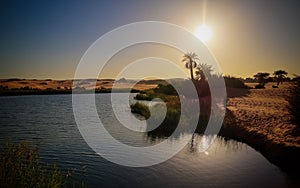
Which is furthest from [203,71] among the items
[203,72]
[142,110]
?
[142,110]

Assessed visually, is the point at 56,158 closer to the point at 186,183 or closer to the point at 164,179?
the point at 164,179

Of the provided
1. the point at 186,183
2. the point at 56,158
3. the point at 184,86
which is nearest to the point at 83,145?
the point at 56,158

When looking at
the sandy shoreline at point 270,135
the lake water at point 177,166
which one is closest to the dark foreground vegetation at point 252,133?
the sandy shoreline at point 270,135

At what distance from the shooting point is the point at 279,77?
210 ft

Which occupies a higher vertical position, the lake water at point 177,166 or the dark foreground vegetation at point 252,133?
the dark foreground vegetation at point 252,133

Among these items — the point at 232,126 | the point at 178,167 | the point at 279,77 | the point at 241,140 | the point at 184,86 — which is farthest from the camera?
the point at 279,77

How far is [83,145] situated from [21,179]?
31.5 ft

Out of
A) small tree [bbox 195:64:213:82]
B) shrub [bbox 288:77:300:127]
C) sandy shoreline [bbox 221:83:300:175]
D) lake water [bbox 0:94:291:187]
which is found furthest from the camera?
small tree [bbox 195:64:213:82]

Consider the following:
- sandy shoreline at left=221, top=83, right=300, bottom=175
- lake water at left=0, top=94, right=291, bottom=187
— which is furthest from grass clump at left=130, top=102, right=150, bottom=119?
lake water at left=0, top=94, right=291, bottom=187

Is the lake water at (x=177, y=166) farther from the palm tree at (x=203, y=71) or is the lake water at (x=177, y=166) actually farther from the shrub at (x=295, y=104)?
the palm tree at (x=203, y=71)

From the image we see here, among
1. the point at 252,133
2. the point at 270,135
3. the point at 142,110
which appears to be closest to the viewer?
the point at 270,135

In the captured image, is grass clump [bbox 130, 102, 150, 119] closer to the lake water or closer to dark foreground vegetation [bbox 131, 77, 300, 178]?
dark foreground vegetation [bbox 131, 77, 300, 178]

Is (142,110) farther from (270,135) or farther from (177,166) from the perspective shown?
(177,166)

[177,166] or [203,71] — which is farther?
[203,71]
